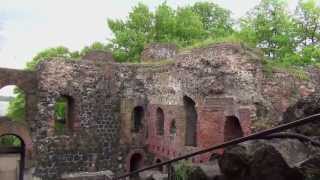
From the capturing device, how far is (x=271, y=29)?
30562 mm

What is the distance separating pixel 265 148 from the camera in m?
3.92

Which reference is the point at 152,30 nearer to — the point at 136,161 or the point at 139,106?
the point at 139,106

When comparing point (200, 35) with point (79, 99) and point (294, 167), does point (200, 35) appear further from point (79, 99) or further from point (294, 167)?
point (294, 167)

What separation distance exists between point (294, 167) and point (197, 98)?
11448 mm

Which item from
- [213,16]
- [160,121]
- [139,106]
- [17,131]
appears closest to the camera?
[17,131]

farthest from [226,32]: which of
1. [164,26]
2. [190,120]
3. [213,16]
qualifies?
[190,120]

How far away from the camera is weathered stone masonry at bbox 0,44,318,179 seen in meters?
13.6

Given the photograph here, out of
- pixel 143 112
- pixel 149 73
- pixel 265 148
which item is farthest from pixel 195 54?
pixel 265 148

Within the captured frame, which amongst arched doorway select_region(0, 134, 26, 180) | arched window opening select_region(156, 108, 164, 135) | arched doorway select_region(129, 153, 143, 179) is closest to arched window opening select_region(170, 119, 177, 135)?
arched window opening select_region(156, 108, 164, 135)

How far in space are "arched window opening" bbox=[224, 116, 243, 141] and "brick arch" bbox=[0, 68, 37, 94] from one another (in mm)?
8706

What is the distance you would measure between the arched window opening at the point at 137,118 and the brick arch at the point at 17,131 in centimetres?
507

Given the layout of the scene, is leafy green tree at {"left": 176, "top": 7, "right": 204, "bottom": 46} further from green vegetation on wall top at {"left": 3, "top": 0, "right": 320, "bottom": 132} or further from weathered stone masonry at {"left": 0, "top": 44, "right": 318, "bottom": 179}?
weathered stone masonry at {"left": 0, "top": 44, "right": 318, "bottom": 179}

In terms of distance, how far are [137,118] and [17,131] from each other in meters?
5.80

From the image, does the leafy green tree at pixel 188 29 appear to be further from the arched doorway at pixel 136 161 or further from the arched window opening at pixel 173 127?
the arched window opening at pixel 173 127
